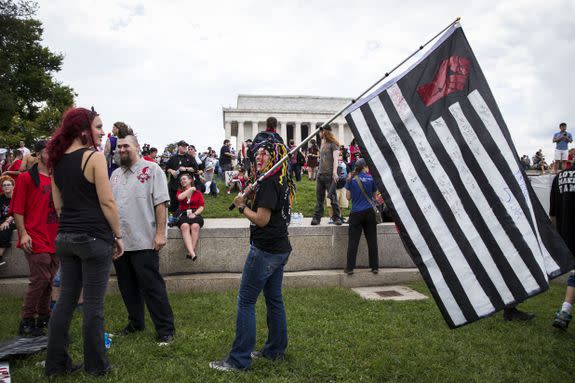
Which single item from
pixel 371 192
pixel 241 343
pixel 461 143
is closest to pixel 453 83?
pixel 461 143

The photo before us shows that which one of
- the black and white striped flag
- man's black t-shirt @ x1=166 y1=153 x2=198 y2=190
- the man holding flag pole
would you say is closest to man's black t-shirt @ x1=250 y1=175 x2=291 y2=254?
the man holding flag pole

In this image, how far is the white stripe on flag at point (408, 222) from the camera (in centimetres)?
312

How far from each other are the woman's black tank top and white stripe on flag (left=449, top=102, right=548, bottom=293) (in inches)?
120

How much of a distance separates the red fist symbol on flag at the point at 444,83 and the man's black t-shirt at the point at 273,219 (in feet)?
4.62

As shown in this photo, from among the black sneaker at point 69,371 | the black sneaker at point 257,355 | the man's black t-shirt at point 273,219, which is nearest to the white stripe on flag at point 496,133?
the man's black t-shirt at point 273,219

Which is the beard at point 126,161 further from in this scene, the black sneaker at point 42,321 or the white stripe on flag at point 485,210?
the white stripe on flag at point 485,210

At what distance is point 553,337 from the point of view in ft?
15.4

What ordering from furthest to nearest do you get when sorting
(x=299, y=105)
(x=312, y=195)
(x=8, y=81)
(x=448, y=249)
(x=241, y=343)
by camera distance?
(x=299, y=105)
(x=8, y=81)
(x=312, y=195)
(x=241, y=343)
(x=448, y=249)

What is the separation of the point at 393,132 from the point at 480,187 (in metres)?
0.83

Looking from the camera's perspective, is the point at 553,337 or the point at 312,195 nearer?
the point at 553,337

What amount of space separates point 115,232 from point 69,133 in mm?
914

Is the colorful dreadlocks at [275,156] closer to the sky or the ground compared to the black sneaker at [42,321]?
closer to the sky

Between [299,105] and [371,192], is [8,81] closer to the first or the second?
[371,192]

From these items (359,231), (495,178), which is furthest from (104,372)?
(359,231)
